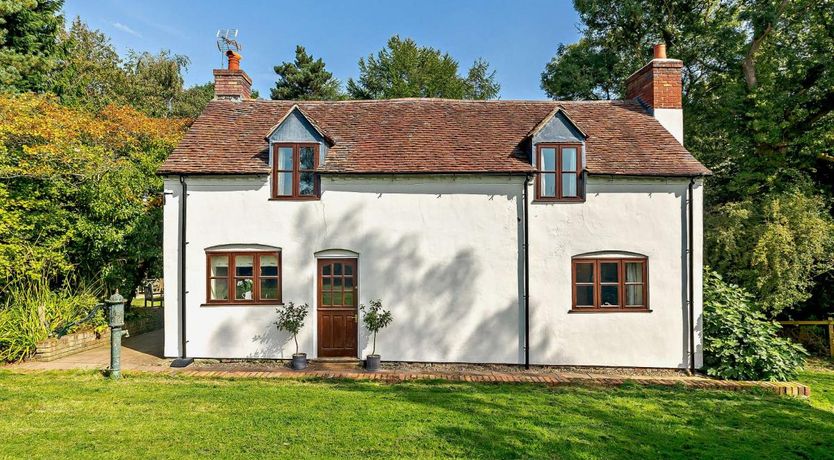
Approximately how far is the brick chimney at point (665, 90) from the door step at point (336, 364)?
11.6 metres

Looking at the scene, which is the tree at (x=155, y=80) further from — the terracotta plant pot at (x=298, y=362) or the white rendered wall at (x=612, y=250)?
the white rendered wall at (x=612, y=250)

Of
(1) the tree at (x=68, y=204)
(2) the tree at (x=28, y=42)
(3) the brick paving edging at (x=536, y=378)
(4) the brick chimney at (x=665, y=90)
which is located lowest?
(3) the brick paving edging at (x=536, y=378)

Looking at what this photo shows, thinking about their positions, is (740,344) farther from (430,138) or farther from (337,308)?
(337,308)

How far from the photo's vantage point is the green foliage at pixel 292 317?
35.0ft

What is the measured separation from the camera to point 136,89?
34.4 metres

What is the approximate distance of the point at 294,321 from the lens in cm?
1070

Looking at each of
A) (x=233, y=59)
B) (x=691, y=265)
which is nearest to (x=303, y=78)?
(x=233, y=59)

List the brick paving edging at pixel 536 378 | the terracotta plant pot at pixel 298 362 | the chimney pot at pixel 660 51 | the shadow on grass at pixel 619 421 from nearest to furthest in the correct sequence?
1. the shadow on grass at pixel 619 421
2. the brick paving edging at pixel 536 378
3. the terracotta plant pot at pixel 298 362
4. the chimney pot at pixel 660 51

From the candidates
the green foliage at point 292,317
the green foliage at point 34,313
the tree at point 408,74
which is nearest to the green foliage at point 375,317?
the green foliage at point 292,317

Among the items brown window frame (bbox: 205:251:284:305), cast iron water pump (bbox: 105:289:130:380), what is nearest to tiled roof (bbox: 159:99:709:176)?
brown window frame (bbox: 205:251:284:305)

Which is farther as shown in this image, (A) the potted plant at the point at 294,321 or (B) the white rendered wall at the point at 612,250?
(B) the white rendered wall at the point at 612,250

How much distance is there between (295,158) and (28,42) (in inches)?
920

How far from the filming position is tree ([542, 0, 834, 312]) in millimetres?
12211

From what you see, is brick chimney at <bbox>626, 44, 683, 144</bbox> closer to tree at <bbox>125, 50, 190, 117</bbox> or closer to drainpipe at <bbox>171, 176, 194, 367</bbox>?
drainpipe at <bbox>171, 176, 194, 367</bbox>
